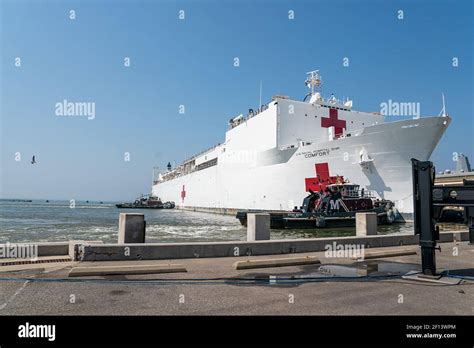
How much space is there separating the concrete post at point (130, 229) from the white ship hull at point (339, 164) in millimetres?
22323

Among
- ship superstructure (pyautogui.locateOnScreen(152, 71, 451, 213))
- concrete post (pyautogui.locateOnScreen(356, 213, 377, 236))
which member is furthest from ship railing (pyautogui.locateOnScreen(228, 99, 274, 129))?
concrete post (pyautogui.locateOnScreen(356, 213, 377, 236))

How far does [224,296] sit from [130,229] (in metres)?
4.78

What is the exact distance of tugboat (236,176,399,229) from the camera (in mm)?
25844

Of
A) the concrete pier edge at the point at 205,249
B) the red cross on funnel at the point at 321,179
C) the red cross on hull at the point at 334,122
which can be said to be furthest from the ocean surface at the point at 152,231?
the red cross on hull at the point at 334,122

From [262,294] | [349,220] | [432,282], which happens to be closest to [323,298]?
[262,294]

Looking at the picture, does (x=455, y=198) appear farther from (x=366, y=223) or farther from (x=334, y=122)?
(x=334, y=122)

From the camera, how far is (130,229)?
30.5 ft

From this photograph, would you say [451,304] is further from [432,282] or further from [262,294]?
[262,294]

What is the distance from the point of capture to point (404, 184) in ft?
87.6

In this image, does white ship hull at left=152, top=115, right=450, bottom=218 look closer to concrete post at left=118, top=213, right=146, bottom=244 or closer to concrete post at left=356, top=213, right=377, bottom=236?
concrete post at left=356, top=213, right=377, bottom=236

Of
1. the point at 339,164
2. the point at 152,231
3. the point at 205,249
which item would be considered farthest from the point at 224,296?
the point at 339,164

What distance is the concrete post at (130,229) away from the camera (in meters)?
9.22
